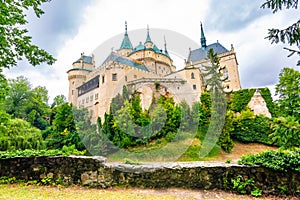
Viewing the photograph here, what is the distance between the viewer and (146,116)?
56.3 feet

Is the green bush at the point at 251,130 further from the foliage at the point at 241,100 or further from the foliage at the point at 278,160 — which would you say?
the foliage at the point at 278,160

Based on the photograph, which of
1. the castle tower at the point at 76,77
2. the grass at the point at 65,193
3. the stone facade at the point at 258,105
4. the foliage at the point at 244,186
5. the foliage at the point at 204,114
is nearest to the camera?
the grass at the point at 65,193

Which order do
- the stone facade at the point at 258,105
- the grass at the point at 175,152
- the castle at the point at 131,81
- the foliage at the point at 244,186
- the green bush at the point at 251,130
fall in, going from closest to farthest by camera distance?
the foliage at the point at 244,186 < the grass at the point at 175,152 < the green bush at the point at 251,130 < the stone facade at the point at 258,105 < the castle at the point at 131,81

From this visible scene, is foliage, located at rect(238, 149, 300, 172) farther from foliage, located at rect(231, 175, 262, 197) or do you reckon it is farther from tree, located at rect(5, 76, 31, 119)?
tree, located at rect(5, 76, 31, 119)

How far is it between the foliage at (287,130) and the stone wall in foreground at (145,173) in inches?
78.2

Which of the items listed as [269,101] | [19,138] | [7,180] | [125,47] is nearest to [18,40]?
[7,180]

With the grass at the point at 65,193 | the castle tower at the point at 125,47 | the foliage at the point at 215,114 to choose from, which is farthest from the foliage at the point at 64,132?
the castle tower at the point at 125,47

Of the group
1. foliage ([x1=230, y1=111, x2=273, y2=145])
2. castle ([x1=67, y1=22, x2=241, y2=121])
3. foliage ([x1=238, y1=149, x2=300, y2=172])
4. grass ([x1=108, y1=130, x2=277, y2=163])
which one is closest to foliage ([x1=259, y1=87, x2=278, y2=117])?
foliage ([x1=230, y1=111, x2=273, y2=145])

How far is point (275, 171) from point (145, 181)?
11.1 feet

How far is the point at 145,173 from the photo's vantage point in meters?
4.93

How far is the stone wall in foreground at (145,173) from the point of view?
444 cm

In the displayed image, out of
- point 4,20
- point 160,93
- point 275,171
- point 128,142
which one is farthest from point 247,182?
point 160,93

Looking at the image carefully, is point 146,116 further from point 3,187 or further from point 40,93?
point 40,93

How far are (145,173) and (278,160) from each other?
3.48m
